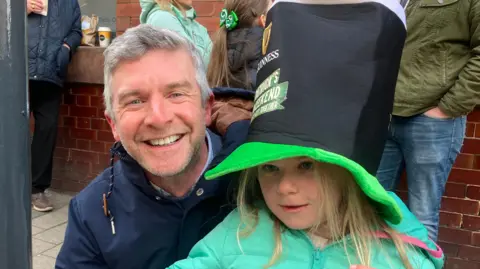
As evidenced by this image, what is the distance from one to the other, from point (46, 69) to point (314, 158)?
355cm

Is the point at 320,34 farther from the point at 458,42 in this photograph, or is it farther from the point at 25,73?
the point at 458,42

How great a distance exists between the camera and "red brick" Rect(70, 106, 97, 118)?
197 inches

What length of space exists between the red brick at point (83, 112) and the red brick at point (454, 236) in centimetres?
323

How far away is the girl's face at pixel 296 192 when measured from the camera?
149cm

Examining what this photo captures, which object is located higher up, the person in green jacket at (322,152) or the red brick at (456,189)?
the person in green jacket at (322,152)

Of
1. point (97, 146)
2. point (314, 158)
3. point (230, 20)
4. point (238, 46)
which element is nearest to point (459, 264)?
point (238, 46)

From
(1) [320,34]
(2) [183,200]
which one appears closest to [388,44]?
(1) [320,34]

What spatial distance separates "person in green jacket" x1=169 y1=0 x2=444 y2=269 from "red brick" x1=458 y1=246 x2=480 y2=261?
2.31 m

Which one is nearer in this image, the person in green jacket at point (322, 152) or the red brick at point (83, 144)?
the person in green jacket at point (322, 152)

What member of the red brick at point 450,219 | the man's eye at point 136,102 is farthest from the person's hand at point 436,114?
the man's eye at point 136,102

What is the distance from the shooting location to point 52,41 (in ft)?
14.5

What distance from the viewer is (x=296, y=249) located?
5.06 ft

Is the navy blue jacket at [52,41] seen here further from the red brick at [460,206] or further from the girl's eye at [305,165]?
the girl's eye at [305,165]

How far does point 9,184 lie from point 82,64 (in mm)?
3930
